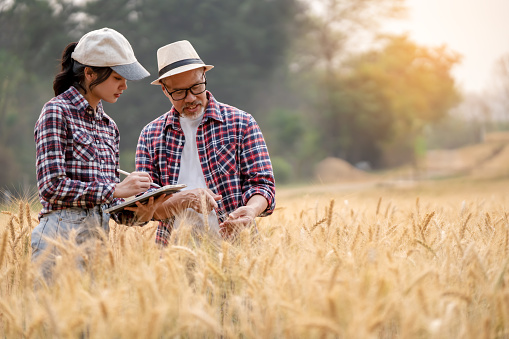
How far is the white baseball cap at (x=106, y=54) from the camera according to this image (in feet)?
8.58

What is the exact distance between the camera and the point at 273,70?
1042 inches

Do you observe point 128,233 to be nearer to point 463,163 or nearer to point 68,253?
point 68,253

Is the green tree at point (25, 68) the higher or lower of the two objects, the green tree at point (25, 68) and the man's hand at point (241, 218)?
the higher

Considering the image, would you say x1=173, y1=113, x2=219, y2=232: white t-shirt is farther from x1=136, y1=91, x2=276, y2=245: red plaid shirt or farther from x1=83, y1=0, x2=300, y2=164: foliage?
x1=83, y1=0, x2=300, y2=164: foliage

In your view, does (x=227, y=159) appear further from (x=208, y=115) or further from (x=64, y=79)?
(x=64, y=79)

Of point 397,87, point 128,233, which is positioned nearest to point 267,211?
point 128,233

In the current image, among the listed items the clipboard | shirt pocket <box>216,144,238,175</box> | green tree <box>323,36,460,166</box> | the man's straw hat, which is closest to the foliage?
green tree <box>323,36,460,166</box>

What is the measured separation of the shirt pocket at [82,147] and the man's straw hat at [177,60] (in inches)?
22.2

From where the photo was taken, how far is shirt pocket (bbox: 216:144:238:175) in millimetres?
2928

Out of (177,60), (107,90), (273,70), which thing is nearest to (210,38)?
(273,70)

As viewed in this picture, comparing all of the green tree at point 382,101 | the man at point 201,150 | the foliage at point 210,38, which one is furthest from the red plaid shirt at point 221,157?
the green tree at point 382,101

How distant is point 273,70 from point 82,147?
80.3ft

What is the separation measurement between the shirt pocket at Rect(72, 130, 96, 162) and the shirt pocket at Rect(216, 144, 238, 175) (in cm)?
70

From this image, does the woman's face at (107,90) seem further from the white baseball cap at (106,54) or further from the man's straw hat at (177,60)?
the man's straw hat at (177,60)
